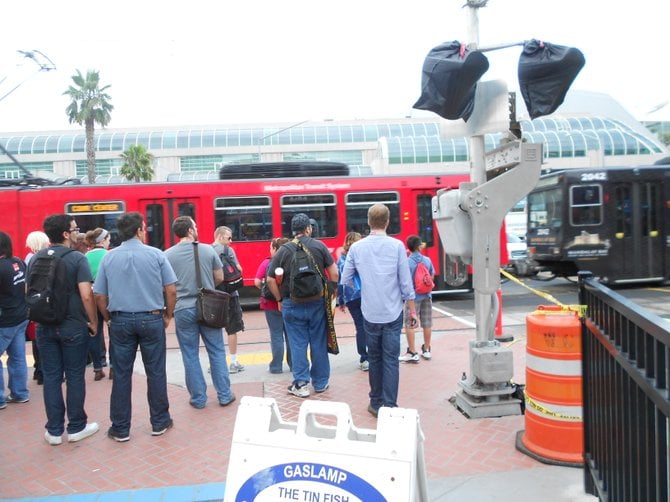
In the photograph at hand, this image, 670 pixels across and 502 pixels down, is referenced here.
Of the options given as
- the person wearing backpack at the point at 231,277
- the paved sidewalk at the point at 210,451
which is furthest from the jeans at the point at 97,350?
the person wearing backpack at the point at 231,277

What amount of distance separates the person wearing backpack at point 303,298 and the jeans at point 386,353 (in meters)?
0.83

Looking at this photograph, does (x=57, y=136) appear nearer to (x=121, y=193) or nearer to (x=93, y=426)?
(x=121, y=193)

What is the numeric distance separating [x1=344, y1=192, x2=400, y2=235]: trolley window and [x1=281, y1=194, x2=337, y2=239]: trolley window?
1.23 ft

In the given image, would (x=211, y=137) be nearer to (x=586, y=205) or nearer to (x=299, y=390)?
(x=586, y=205)

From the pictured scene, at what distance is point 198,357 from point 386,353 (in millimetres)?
1969

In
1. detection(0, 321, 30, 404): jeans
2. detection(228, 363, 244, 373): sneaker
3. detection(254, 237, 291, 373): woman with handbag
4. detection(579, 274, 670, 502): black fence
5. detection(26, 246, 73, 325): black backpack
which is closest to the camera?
detection(579, 274, 670, 502): black fence

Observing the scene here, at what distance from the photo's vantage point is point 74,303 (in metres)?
4.88

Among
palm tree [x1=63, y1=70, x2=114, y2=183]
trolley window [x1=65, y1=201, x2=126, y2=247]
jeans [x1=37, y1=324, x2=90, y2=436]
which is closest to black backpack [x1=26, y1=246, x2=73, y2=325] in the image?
jeans [x1=37, y1=324, x2=90, y2=436]

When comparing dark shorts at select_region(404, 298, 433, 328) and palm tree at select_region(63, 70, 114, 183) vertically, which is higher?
palm tree at select_region(63, 70, 114, 183)

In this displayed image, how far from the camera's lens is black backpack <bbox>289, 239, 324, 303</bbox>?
5629mm

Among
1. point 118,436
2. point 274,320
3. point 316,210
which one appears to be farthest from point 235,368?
point 316,210

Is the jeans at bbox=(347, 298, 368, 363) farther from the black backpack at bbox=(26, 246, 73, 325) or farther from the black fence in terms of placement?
the black fence

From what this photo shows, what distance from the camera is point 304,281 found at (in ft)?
18.5

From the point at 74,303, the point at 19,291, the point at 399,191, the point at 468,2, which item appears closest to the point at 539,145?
the point at 468,2
